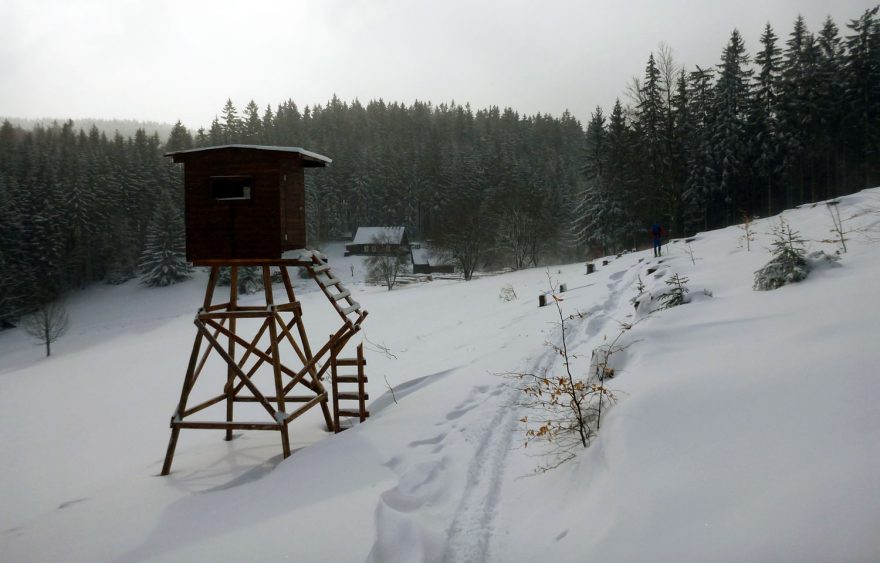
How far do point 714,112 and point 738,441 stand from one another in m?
46.0

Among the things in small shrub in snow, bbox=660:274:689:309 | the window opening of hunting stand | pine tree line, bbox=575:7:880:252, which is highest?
pine tree line, bbox=575:7:880:252

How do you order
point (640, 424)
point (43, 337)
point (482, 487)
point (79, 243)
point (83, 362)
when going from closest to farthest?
1. point (640, 424)
2. point (482, 487)
3. point (83, 362)
4. point (43, 337)
5. point (79, 243)

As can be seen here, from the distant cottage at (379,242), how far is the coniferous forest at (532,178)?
214 inches

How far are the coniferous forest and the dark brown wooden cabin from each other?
36.3 meters

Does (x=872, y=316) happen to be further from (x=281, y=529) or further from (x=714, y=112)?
(x=714, y=112)

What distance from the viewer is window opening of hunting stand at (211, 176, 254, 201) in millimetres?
10281

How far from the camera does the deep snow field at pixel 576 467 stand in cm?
387

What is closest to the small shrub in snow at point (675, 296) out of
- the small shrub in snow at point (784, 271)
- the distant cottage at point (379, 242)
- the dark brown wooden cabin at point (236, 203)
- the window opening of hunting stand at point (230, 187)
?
the small shrub in snow at point (784, 271)

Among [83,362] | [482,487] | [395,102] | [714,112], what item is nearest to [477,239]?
[714,112]

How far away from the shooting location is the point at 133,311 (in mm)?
49062

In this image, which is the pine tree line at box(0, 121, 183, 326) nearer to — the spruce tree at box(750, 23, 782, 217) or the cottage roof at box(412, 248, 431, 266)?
the cottage roof at box(412, 248, 431, 266)

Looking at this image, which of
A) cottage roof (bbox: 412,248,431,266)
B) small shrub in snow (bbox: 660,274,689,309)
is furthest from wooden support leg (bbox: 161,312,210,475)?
cottage roof (bbox: 412,248,431,266)

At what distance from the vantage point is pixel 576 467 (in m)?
5.74

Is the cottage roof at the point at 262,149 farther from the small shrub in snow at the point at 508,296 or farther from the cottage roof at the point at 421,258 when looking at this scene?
the cottage roof at the point at 421,258
